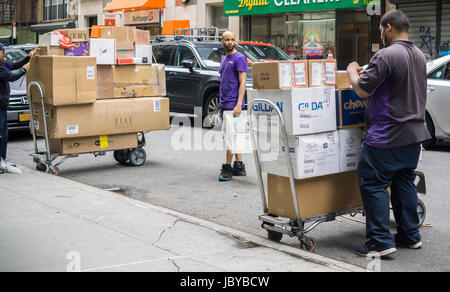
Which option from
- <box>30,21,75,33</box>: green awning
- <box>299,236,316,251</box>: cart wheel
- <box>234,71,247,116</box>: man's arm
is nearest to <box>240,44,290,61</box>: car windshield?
<box>234,71,247,116</box>: man's arm

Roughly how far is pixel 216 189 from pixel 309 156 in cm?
313

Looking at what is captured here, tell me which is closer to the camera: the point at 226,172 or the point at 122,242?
the point at 122,242

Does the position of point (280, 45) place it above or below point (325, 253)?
above

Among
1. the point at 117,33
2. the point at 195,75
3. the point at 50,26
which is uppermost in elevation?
the point at 50,26

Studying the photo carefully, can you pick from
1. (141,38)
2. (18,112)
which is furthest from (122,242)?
(18,112)

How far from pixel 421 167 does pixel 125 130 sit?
4417 mm

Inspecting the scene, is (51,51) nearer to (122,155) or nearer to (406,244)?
(122,155)

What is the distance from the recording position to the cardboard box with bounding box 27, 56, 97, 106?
8.31 m

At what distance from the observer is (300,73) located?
5.16 metres

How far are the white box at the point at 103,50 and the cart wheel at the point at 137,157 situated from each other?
143 cm

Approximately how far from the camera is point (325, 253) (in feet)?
17.5

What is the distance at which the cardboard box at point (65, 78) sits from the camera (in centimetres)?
831
